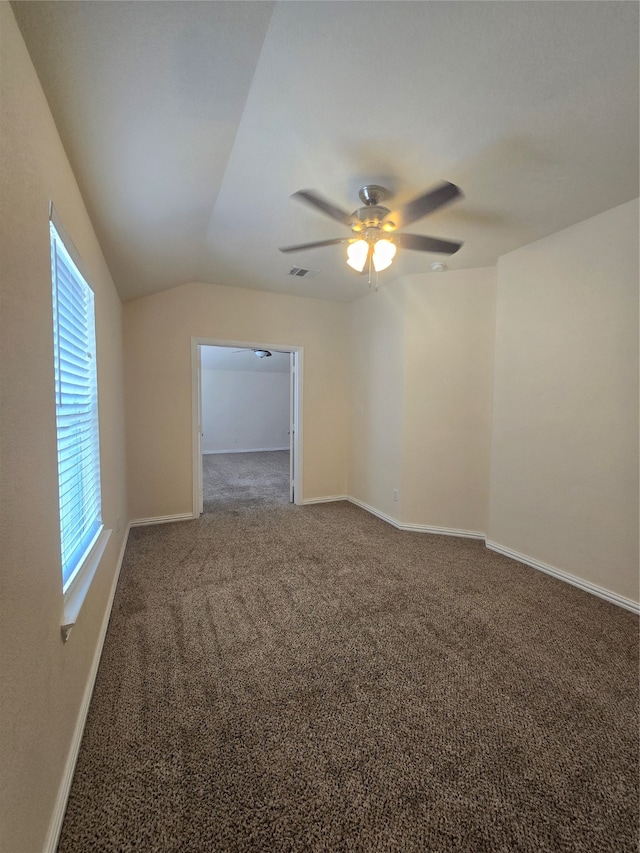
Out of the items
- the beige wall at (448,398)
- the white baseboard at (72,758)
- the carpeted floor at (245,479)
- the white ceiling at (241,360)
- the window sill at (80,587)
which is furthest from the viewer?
the white ceiling at (241,360)

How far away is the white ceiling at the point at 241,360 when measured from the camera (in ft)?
25.6

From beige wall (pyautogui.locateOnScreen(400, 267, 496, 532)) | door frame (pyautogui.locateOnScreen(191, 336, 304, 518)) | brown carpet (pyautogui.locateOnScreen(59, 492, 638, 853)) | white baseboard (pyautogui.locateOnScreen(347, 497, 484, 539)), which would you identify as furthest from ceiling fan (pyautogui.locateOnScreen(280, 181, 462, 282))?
white baseboard (pyautogui.locateOnScreen(347, 497, 484, 539))

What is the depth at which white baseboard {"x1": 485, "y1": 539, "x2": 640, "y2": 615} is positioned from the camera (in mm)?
2391

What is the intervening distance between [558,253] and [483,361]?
104cm

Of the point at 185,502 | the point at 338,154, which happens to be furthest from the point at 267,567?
the point at 338,154

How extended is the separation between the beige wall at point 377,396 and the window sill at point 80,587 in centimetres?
279

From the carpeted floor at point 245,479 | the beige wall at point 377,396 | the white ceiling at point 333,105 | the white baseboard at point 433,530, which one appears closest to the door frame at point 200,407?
the carpeted floor at point 245,479

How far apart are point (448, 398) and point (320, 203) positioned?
243 cm

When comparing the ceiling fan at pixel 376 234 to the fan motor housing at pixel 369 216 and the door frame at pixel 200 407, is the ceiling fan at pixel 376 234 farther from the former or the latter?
the door frame at pixel 200 407

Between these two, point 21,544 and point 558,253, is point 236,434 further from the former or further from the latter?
point 21,544

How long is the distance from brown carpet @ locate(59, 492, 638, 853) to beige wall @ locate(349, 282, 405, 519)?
4.84 ft

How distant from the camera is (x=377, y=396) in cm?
419

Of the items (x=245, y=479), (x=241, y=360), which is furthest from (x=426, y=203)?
(x=241, y=360)

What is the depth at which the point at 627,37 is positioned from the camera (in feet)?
4.13
